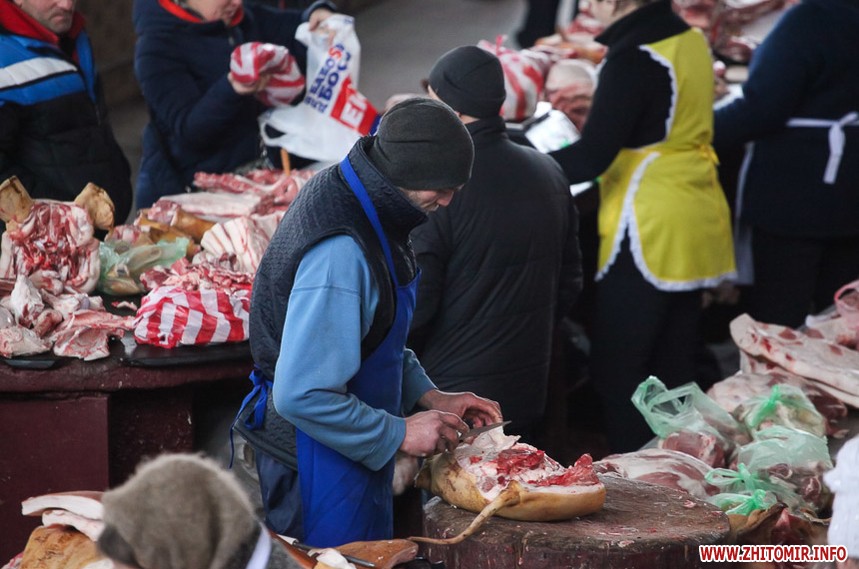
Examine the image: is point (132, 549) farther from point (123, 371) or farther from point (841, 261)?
point (841, 261)

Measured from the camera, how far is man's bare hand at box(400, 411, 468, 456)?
3.02 m

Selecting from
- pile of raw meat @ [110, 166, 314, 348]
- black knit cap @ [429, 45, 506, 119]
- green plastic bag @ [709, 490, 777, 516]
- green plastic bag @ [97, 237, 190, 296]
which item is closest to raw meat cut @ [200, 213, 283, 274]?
pile of raw meat @ [110, 166, 314, 348]

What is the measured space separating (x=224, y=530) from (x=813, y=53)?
14.9 ft

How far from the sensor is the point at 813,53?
18.6ft

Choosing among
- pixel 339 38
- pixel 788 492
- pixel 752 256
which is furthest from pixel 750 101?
pixel 788 492

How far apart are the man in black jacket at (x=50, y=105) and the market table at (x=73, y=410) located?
1000 millimetres

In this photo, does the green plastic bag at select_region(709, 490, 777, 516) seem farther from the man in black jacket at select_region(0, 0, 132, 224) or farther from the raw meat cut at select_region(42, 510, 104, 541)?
the man in black jacket at select_region(0, 0, 132, 224)

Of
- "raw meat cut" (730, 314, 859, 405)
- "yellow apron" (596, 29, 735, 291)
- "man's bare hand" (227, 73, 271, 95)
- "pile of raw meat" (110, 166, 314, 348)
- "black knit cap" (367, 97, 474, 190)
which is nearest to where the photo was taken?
"black knit cap" (367, 97, 474, 190)

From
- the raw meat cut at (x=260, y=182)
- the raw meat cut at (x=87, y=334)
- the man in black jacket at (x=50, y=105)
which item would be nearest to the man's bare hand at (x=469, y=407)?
the raw meat cut at (x=87, y=334)

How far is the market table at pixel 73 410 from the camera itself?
3725 millimetres

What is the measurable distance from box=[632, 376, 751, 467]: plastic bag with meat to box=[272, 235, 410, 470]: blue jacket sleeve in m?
1.35

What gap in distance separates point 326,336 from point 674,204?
8.77 feet

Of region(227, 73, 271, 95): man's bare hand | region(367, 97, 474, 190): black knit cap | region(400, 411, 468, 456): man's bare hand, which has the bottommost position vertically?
region(400, 411, 468, 456): man's bare hand

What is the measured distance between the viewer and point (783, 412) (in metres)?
4.03
